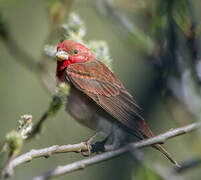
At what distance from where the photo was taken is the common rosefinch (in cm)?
396

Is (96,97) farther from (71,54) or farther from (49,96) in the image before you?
(49,96)

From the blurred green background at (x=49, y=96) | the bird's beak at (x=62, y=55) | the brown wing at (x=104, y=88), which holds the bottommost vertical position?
the blurred green background at (x=49, y=96)

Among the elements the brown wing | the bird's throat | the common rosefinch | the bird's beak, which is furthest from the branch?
the bird's throat

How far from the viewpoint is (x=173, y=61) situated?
3.55 meters

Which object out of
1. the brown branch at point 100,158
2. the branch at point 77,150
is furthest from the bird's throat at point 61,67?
the brown branch at point 100,158

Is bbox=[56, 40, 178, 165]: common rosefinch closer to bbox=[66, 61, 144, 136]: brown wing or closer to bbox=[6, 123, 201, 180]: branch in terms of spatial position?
bbox=[66, 61, 144, 136]: brown wing

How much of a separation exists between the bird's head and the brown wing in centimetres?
6

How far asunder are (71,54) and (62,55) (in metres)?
0.22

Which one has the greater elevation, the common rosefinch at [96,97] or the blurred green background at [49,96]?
the common rosefinch at [96,97]

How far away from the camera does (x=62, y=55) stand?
4285 millimetres

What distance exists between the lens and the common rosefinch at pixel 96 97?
3.96 meters

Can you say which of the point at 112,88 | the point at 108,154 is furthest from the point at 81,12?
the point at 108,154

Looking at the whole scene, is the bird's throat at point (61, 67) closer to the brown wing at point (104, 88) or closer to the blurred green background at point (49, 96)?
the brown wing at point (104, 88)

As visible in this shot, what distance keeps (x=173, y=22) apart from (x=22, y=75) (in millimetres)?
7286
